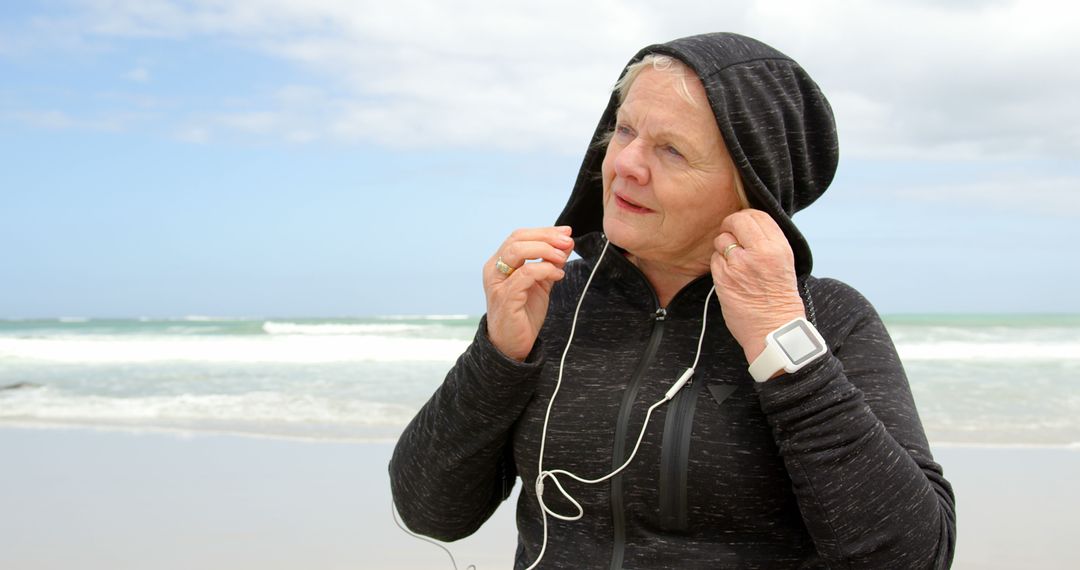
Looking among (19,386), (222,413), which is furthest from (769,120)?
(19,386)

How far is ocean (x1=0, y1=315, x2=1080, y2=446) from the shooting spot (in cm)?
764

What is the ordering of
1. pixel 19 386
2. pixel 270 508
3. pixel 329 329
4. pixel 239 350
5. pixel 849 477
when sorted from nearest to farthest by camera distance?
pixel 849 477
pixel 270 508
pixel 19 386
pixel 239 350
pixel 329 329

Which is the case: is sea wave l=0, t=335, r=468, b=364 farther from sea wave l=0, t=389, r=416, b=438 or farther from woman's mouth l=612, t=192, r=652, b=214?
woman's mouth l=612, t=192, r=652, b=214

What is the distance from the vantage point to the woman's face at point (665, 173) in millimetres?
1691

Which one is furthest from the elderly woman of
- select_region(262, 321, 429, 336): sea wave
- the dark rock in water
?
select_region(262, 321, 429, 336): sea wave

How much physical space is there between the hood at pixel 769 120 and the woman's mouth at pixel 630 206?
0.59ft

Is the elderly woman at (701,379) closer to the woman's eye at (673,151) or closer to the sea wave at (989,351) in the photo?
the woman's eye at (673,151)

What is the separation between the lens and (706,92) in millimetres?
1648

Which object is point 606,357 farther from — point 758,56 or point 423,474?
point 758,56

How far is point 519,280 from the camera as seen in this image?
1725 mm

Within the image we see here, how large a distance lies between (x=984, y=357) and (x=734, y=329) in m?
14.0

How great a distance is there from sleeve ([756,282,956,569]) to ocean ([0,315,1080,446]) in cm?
561

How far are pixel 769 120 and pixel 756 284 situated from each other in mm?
291

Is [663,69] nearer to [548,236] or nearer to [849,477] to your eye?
[548,236]
